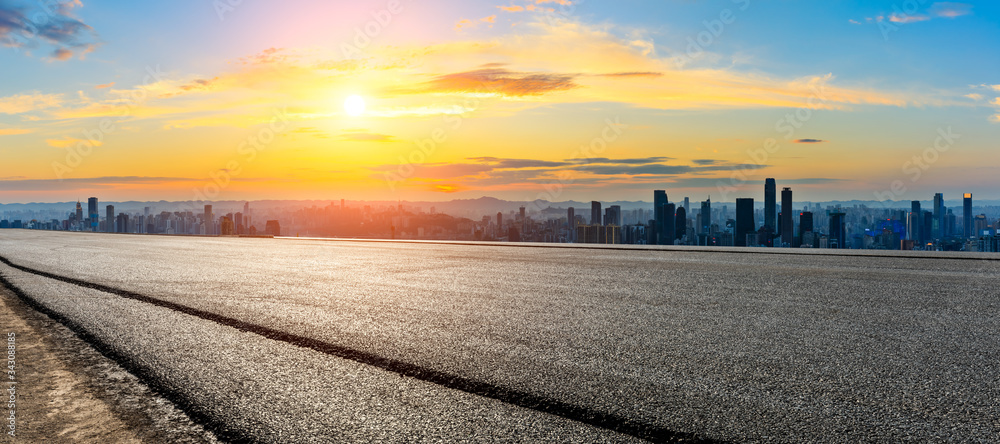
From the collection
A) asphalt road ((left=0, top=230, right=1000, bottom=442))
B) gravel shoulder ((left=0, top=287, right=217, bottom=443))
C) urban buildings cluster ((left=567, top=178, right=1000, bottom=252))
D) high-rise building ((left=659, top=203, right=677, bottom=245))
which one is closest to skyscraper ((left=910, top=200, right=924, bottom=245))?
urban buildings cluster ((left=567, top=178, right=1000, bottom=252))

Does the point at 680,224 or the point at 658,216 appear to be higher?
the point at 658,216

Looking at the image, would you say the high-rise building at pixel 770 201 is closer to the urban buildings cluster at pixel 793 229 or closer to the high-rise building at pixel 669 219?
the urban buildings cluster at pixel 793 229

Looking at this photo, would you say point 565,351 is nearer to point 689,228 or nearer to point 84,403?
point 84,403

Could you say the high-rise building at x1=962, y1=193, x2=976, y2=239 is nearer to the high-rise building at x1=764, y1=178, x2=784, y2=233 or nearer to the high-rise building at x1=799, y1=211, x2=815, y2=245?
the high-rise building at x1=764, y1=178, x2=784, y2=233

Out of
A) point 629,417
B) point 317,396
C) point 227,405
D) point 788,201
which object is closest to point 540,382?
point 629,417

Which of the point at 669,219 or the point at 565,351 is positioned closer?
the point at 565,351

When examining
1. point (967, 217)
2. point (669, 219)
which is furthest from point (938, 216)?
point (669, 219)
